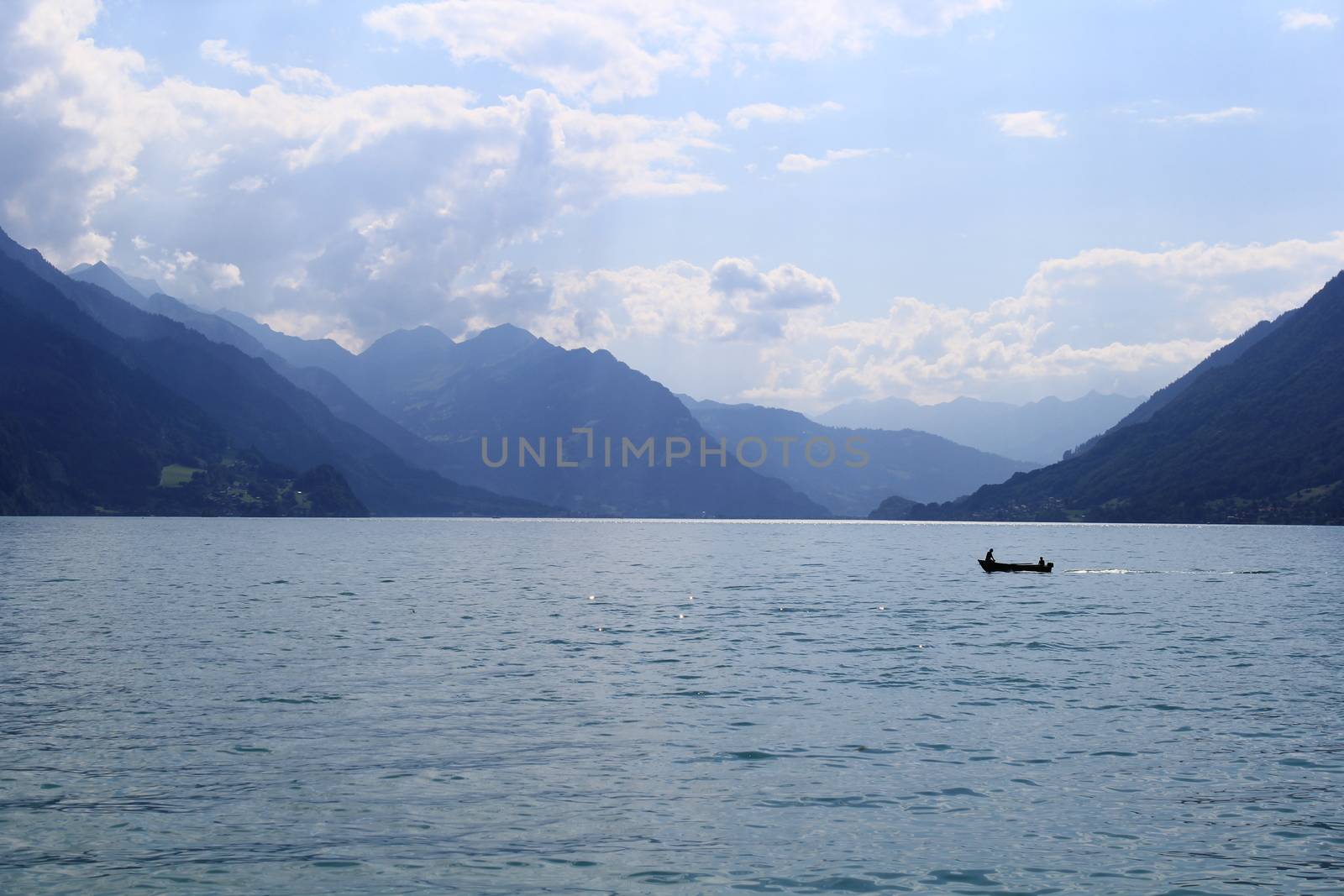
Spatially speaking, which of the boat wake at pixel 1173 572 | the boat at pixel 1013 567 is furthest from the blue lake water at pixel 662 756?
the boat wake at pixel 1173 572

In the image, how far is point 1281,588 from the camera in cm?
12625

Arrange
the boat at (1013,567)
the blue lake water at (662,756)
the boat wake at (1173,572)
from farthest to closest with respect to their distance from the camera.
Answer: the boat wake at (1173,572)
the boat at (1013,567)
the blue lake water at (662,756)

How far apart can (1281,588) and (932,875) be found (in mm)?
119751

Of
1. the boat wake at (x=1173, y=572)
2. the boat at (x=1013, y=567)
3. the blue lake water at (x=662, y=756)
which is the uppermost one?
the blue lake water at (x=662, y=756)

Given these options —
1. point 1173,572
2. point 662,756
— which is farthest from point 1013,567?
point 662,756

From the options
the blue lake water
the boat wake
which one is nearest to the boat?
the boat wake

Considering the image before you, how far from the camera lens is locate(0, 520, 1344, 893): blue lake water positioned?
25.7 meters

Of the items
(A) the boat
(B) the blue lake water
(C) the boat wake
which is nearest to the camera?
(B) the blue lake water

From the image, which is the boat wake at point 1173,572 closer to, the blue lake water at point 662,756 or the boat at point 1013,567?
the boat at point 1013,567

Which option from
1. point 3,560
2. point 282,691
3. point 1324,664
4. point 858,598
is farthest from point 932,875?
point 3,560

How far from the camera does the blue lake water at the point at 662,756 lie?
2566 centimetres

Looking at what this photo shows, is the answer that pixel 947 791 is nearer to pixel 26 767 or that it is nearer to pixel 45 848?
pixel 45 848

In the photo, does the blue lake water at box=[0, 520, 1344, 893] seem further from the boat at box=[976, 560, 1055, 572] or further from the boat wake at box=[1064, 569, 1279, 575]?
the boat wake at box=[1064, 569, 1279, 575]

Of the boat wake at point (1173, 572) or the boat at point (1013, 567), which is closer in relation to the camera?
the boat at point (1013, 567)
